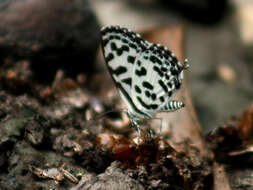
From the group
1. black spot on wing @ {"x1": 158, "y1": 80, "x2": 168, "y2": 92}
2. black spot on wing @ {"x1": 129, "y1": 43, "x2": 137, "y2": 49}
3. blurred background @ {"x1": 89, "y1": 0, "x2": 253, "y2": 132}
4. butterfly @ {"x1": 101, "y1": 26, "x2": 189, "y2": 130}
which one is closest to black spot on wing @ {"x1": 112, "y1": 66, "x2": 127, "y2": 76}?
butterfly @ {"x1": 101, "y1": 26, "x2": 189, "y2": 130}

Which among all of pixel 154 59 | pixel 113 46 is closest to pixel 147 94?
pixel 154 59

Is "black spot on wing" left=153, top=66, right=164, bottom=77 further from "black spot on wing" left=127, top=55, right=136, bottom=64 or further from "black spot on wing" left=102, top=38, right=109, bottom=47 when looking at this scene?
"black spot on wing" left=102, top=38, right=109, bottom=47

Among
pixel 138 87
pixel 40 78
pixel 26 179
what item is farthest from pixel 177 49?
pixel 26 179

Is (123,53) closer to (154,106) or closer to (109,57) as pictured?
(109,57)

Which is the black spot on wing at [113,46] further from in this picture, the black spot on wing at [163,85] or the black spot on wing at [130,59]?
the black spot on wing at [163,85]

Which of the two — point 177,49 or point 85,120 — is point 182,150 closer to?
point 85,120

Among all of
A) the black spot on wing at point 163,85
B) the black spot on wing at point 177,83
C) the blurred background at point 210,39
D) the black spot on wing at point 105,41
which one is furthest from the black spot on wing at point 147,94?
the blurred background at point 210,39
